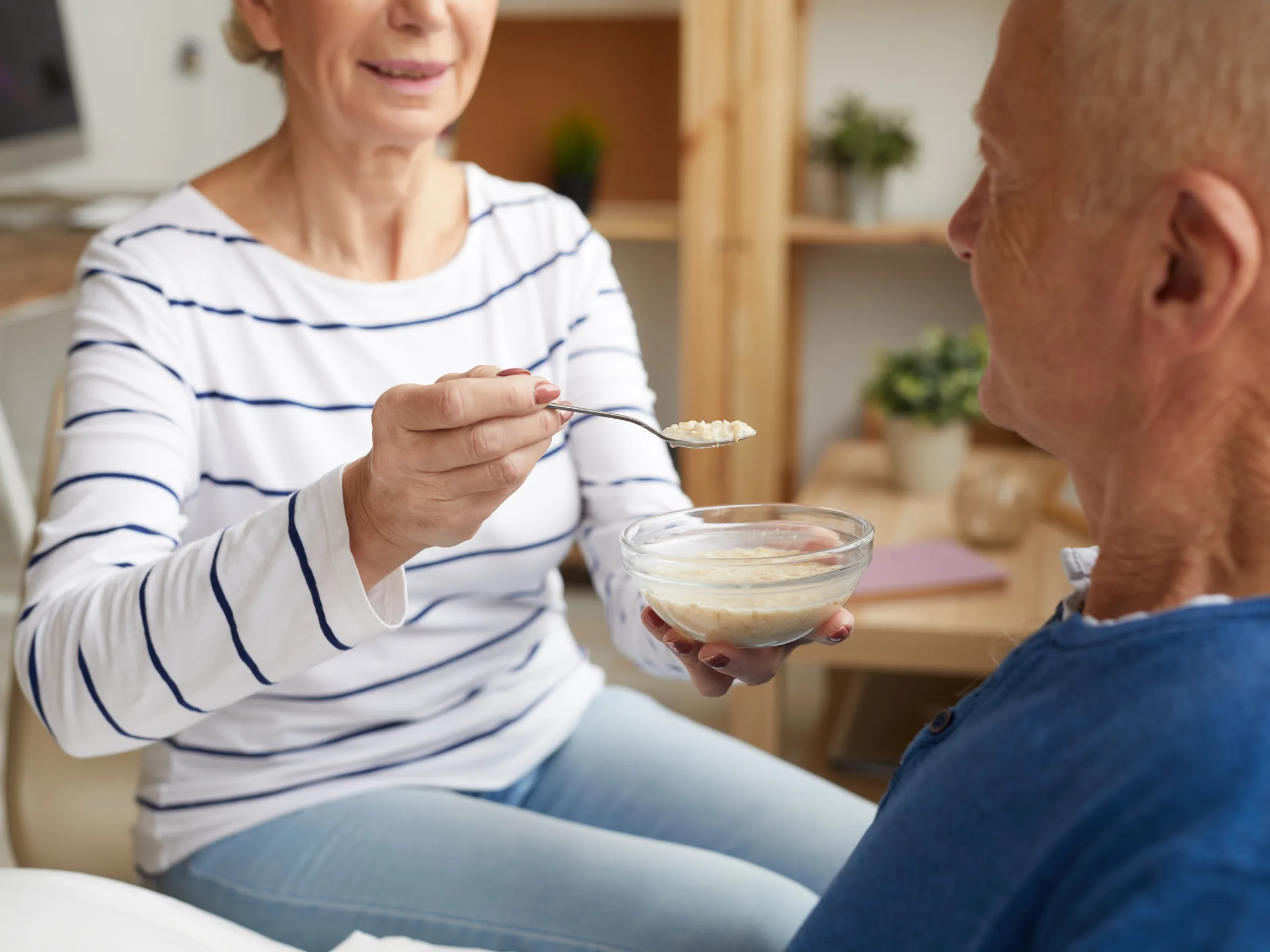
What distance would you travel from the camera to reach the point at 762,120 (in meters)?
2.47

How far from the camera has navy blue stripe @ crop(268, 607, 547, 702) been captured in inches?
45.3

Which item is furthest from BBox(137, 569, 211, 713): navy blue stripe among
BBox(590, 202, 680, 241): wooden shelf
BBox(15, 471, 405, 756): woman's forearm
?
BBox(590, 202, 680, 241): wooden shelf

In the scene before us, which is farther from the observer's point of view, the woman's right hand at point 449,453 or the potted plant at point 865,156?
the potted plant at point 865,156

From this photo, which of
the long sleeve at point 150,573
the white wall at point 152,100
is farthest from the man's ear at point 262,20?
the white wall at point 152,100

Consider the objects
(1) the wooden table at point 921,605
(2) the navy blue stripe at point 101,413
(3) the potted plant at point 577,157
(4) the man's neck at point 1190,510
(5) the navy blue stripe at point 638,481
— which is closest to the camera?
(4) the man's neck at point 1190,510

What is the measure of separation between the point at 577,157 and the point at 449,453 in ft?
7.00

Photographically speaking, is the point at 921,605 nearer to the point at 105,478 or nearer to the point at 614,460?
the point at 614,460

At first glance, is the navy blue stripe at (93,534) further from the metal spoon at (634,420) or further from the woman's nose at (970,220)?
the woman's nose at (970,220)

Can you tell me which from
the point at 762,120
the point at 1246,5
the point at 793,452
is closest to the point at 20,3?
the point at 762,120

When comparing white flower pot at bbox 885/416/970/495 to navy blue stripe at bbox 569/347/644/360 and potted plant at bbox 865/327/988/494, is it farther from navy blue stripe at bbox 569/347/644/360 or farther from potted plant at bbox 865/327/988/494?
navy blue stripe at bbox 569/347/644/360

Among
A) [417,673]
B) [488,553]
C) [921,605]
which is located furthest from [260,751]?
[921,605]

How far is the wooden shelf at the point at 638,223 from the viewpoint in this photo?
264cm

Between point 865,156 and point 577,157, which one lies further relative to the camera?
point 577,157

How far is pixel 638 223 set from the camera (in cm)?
267
